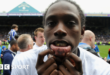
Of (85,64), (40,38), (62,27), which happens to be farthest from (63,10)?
(40,38)

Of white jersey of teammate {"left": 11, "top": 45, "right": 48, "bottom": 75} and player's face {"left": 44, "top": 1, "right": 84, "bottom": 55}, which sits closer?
player's face {"left": 44, "top": 1, "right": 84, "bottom": 55}

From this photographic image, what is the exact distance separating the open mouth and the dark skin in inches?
1.2

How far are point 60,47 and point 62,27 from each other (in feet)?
0.52

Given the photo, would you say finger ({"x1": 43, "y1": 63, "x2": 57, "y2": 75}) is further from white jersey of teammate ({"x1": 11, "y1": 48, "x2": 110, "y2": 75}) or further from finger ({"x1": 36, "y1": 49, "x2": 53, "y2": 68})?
white jersey of teammate ({"x1": 11, "y1": 48, "x2": 110, "y2": 75})

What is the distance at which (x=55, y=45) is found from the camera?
0.89 meters

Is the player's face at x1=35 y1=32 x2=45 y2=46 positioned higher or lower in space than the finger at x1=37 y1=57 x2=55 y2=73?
lower

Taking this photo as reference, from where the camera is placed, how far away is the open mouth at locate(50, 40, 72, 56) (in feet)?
2.76

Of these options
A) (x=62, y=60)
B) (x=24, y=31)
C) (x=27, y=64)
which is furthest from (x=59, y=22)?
(x=24, y=31)

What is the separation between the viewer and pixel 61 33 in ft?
2.87

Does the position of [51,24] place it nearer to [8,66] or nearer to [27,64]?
[27,64]

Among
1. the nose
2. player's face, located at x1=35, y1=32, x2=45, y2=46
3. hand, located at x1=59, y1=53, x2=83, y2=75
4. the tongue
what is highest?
the nose

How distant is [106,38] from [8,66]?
95.9 feet

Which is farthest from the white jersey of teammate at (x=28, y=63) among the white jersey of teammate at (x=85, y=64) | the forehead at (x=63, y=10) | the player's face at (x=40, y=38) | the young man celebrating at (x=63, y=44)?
the player's face at (x=40, y=38)

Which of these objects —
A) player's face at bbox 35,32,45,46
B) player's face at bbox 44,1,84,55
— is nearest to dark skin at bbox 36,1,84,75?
player's face at bbox 44,1,84,55
